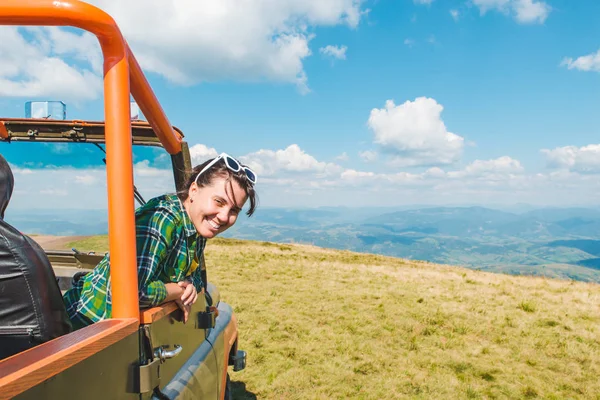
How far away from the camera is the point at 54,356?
1.04 m

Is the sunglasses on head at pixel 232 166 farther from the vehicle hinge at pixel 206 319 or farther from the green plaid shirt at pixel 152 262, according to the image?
the vehicle hinge at pixel 206 319

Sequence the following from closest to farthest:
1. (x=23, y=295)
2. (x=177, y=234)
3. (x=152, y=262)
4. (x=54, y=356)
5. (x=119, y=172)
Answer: (x=54, y=356), (x=23, y=295), (x=119, y=172), (x=152, y=262), (x=177, y=234)

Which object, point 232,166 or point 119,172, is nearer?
point 119,172

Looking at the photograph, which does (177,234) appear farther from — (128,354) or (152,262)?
(128,354)

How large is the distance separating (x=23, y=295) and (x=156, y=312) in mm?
477

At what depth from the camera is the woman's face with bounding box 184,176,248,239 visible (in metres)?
2.04

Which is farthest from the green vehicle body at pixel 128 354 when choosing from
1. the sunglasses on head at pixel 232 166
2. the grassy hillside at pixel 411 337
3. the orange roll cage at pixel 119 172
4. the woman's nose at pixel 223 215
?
the grassy hillside at pixel 411 337

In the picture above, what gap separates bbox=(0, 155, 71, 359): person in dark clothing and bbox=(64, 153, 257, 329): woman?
380mm

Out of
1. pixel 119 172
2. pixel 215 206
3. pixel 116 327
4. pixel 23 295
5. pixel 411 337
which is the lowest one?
pixel 411 337

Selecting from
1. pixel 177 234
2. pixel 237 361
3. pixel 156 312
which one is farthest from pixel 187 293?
pixel 237 361

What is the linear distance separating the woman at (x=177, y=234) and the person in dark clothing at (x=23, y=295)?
38 centimetres

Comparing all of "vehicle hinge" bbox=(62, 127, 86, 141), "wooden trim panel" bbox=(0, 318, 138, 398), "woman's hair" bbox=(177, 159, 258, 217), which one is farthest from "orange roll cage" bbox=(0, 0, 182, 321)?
"vehicle hinge" bbox=(62, 127, 86, 141)

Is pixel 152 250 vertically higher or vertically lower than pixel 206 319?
higher

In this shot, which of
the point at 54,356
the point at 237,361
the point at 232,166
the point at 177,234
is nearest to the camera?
the point at 54,356
